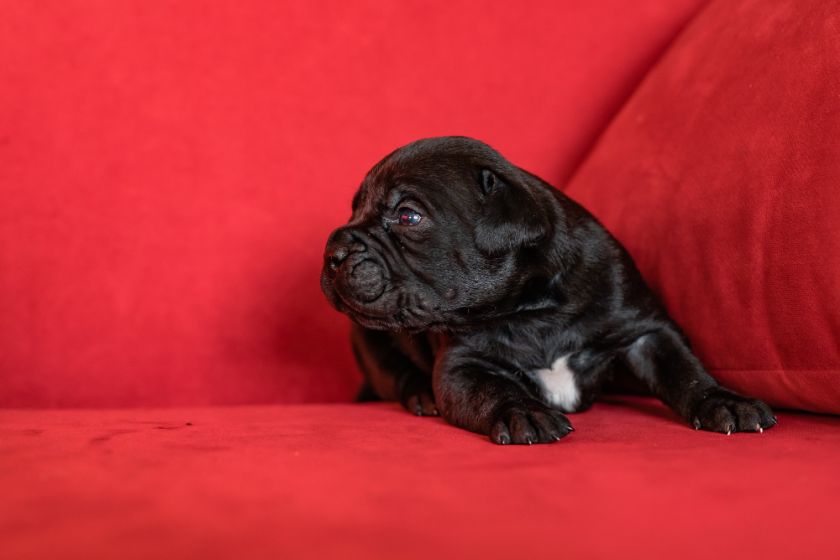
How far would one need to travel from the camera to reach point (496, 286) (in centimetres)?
201

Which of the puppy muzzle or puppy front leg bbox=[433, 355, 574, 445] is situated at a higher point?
the puppy muzzle

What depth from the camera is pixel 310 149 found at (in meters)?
2.71

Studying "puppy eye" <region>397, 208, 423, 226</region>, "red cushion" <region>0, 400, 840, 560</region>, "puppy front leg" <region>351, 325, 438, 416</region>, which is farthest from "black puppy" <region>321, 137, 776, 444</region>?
"red cushion" <region>0, 400, 840, 560</region>

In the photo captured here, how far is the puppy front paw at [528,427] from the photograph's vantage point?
1.60m

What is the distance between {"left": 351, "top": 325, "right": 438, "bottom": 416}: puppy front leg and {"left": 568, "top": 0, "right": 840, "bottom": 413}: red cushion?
0.75 m

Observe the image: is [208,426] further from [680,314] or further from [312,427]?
[680,314]

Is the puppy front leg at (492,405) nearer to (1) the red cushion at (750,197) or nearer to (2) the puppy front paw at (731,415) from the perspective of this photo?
(2) the puppy front paw at (731,415)

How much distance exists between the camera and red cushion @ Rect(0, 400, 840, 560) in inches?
35.7

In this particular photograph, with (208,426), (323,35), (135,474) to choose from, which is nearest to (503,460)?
(135,474)

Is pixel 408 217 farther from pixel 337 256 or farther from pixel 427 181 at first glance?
pixel 337 256

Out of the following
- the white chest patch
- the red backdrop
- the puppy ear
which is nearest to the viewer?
the puppy ear

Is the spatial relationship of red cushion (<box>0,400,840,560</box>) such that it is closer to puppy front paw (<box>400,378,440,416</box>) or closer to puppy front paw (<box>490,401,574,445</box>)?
puppy front paw (<box>490,401,574,445</box>)

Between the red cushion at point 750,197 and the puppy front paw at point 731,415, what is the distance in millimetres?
103

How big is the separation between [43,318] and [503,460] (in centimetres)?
Answer: 166
